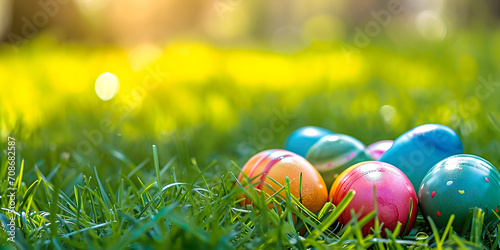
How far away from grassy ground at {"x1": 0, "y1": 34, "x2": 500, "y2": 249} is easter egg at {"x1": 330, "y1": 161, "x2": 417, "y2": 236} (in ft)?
0.22

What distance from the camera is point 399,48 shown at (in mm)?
5297

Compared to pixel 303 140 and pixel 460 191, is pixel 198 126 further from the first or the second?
pixel 460 191

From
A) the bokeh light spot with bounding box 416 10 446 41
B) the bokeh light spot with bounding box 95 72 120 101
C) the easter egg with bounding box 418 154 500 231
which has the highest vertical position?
the bokeh light spot with bounding box 416 10 446 41

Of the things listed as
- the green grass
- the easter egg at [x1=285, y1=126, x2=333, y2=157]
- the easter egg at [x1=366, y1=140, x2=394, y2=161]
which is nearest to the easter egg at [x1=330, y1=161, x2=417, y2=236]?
the green grass

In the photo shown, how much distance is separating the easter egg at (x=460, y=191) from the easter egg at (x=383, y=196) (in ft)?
0.19

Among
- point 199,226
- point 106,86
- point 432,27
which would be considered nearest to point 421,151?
point 199,226

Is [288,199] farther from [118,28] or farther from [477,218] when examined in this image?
[118,28]

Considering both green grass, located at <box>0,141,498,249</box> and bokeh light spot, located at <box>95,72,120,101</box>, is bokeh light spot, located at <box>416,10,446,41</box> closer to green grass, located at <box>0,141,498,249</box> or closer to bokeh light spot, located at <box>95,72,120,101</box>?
bokeh light spot, located at <box>95,72,120,101</box>

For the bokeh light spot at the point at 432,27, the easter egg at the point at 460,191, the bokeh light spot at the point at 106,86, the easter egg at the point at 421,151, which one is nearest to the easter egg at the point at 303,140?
the easter egg at the point at 421,151

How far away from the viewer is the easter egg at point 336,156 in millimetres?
1686

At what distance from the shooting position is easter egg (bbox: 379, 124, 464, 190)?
1590mm

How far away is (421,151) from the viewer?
5.21 feet

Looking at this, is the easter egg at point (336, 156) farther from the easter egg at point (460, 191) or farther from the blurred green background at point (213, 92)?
the blurred green background at point (213, 92)

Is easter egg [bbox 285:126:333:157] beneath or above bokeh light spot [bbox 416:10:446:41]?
beneath
